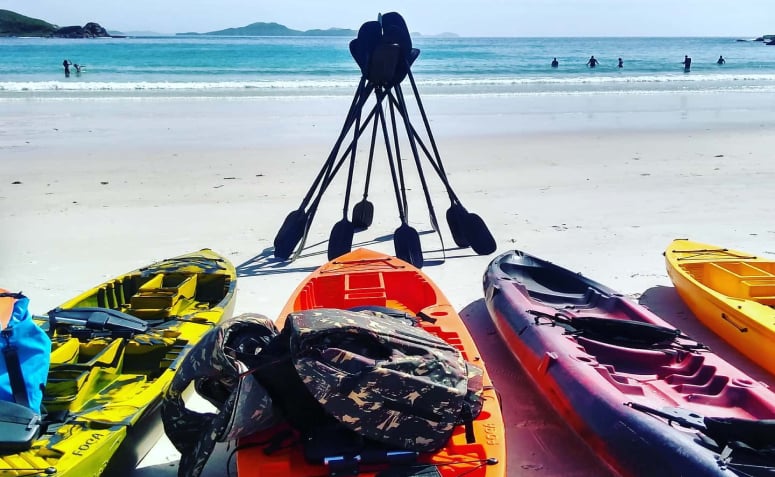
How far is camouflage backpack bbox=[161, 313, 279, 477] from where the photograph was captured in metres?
3.06

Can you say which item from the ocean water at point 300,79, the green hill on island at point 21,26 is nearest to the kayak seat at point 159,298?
the ocean water at point 300,79

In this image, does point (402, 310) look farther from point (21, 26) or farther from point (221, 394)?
point (21, 26)

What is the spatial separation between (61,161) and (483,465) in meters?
11.1

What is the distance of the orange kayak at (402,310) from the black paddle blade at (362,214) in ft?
7.27

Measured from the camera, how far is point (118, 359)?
4.44 meters

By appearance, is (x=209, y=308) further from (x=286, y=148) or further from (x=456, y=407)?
(x=286, y=148)

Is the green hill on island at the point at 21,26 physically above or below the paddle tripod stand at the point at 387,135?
above

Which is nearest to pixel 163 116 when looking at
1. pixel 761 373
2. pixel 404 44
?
pixel 404 44

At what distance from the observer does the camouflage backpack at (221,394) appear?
3.06 m

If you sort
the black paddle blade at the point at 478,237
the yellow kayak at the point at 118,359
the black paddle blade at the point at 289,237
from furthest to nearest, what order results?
the black paddle blade at the point at 478,237 → the black paddle blade at the point at 289,237 → the yellow kayak at the point at 118,359

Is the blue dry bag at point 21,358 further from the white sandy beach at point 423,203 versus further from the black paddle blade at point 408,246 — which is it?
the black paddle blade at point 408,246

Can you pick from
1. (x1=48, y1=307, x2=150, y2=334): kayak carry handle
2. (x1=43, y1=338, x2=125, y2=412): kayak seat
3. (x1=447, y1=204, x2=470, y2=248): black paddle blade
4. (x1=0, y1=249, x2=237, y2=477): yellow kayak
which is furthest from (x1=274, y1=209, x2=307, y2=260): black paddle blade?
(x1=43, y1=338, x2=125, y2=412): kayak seat

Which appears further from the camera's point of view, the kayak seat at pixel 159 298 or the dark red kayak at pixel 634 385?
the kayak seat at pixel 159 298

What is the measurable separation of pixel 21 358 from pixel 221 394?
1.16 metres
